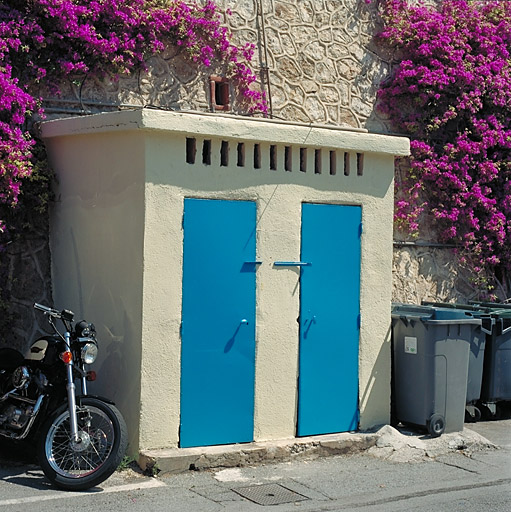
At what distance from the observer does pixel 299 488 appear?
743cm


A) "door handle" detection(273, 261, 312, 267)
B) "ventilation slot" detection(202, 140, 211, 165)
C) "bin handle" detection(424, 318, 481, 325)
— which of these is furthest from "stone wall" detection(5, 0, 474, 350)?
"door handle" detection(273, 261, 312, 267)

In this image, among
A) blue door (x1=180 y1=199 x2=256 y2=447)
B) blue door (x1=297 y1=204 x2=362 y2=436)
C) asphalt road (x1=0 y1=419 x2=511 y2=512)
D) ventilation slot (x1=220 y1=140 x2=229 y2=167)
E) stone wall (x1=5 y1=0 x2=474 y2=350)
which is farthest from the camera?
stone wall (x1=5 y1=0 x2=474 y2=350)

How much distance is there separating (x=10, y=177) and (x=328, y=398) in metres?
3.77

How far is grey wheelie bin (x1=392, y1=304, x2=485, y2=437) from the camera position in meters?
8.99

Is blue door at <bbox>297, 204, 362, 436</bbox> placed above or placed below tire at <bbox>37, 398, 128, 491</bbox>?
above

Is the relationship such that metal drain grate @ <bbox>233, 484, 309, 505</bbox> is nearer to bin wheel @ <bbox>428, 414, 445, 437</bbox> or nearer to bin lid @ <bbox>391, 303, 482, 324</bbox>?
bin wheel @ <bbox>428, 414, 445, 437</bbox>

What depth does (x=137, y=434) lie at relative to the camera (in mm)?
7723

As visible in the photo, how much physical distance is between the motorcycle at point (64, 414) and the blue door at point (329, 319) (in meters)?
2.13

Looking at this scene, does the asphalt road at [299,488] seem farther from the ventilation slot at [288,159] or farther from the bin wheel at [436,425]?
the ventilation slot at [288,159]

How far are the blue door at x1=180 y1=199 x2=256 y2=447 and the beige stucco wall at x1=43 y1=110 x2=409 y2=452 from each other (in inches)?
3.8

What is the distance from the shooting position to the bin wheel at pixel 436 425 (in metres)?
8.93

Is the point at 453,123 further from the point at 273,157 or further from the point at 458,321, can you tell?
the point at 273,157

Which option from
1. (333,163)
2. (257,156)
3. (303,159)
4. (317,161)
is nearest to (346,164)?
(333,163)

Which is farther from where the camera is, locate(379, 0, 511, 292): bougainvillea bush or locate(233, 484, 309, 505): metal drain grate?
locate(379, 0, 511, 292): bougainvillea bush
